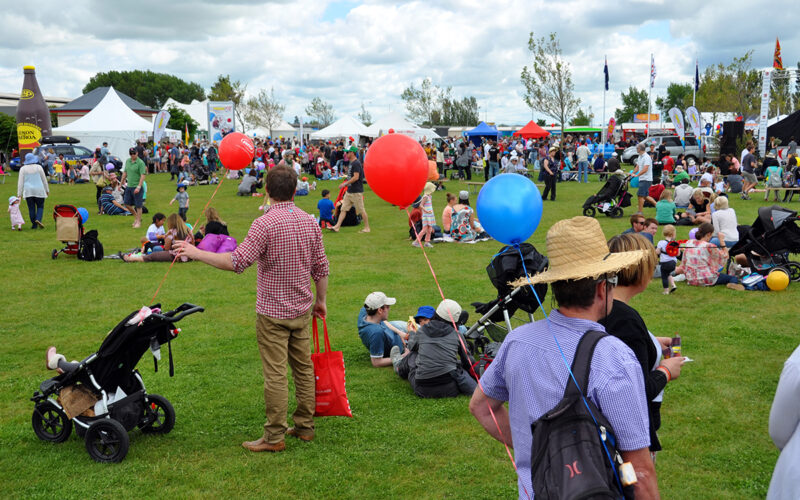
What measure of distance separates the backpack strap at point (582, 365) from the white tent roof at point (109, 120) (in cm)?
3903

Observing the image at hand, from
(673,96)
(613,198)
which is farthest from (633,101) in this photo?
(613,198)

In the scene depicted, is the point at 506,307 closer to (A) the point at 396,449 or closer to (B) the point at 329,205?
(A) the point at 396,449

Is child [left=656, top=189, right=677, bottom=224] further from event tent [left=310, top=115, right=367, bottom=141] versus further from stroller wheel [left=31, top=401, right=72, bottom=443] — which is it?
event tent [left=310, top=115, right=367, bottom=141]

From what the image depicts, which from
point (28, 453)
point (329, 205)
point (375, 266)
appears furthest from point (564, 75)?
point (28, 453)

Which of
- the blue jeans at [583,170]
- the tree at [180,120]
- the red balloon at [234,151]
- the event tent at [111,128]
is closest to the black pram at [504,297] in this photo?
the red balloon at [234,151]

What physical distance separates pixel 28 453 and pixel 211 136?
3304 cm

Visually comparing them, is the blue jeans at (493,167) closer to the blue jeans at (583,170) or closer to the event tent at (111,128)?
the blue jeans at (583,170)

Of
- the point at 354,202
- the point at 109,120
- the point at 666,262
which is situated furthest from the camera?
the point at 109,120

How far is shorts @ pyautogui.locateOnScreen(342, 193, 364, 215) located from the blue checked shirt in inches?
507

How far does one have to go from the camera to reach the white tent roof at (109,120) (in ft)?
119

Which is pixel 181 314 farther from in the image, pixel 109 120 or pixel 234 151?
pixel 109 120

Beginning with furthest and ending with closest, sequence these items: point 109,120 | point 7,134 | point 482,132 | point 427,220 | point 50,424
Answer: point 7,134 → point 109,120 → point 482,132 → point 427,220 → point 50,424

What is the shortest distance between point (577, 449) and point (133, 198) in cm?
1628

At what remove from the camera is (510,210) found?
462 centimetres
